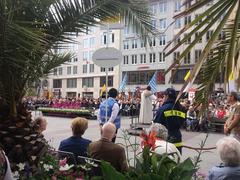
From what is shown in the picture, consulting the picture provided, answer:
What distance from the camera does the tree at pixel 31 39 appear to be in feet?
12.4

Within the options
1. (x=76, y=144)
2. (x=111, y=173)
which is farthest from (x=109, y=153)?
(x=111, y=173)

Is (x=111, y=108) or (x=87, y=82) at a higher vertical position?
(x=87, y=82)

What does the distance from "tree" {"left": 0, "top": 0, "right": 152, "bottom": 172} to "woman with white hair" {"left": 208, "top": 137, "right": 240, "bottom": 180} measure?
1864 millimetres

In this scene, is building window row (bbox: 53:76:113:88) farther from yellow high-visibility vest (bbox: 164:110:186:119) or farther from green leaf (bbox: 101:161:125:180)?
green leaf (bbox: 101:161:125:180)

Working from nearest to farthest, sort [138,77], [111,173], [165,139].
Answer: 1. [111,173]
2. [165,139]
3. [138,77]

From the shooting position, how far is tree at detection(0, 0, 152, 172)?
3.78 metres

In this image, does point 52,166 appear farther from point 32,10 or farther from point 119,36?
point 119,36

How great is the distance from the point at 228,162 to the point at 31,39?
7.07 feet

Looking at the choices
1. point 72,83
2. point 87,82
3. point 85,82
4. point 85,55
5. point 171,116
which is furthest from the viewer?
point 72,83

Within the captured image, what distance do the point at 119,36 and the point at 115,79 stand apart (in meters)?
7.55

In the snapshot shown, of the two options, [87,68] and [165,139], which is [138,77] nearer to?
[87,68]

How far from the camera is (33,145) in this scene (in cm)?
439

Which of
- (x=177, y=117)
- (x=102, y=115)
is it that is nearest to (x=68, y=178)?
(x=177, y=117)

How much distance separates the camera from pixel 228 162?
12.4 ft
